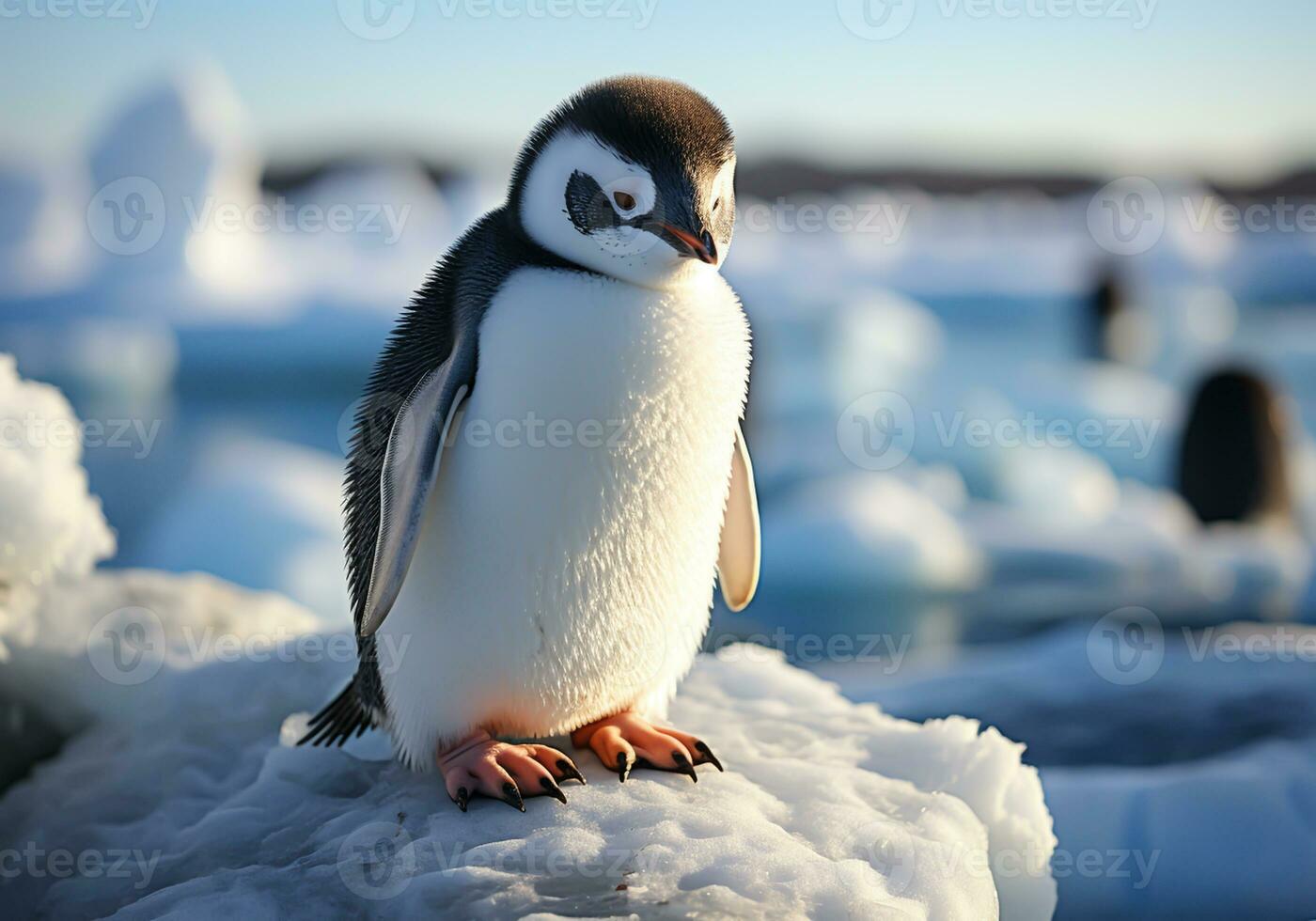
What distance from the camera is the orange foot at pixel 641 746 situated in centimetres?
180

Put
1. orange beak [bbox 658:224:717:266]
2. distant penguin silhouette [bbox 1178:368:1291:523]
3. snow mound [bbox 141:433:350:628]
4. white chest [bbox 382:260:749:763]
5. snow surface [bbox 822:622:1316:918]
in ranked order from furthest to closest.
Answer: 1. distant penguin silhouette [bbox 1178:368:1291:523]
2. snow mound [bbox 141:433:350:628]
3. snow surface [bbox 822:622:1316:918]
4. white chest [bbox 382:260:749:763]
5. orange beak [bbox 658:224:717:266]

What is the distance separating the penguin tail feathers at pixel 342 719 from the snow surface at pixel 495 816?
1.9 inches

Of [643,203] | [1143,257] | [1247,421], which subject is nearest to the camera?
[643,203]

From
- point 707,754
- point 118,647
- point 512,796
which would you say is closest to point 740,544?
point 707,754

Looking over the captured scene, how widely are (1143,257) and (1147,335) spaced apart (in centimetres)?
344

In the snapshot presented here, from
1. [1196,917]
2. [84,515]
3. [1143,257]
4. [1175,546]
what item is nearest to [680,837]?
[1196,917]

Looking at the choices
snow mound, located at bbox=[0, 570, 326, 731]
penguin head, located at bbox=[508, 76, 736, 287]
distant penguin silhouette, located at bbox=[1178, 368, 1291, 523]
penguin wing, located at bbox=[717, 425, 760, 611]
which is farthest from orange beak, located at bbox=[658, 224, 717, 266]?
distant penguin silhouette, located at bbox=[1178, 368, 1291, 523]

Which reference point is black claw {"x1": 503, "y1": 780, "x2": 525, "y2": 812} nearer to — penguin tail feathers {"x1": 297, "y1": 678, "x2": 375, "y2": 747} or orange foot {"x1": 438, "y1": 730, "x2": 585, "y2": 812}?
orange foot {"x1": 438, "y1": 730, "x2": 585, "y2": 812}

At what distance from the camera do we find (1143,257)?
17.2 metres

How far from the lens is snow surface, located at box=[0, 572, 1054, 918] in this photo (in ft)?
5.09

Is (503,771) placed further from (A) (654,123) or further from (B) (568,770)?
(A) (654,123)

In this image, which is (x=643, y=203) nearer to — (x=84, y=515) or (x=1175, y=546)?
(x=84, y=515)

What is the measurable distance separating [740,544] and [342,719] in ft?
2.56

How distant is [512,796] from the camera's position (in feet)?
5.47
